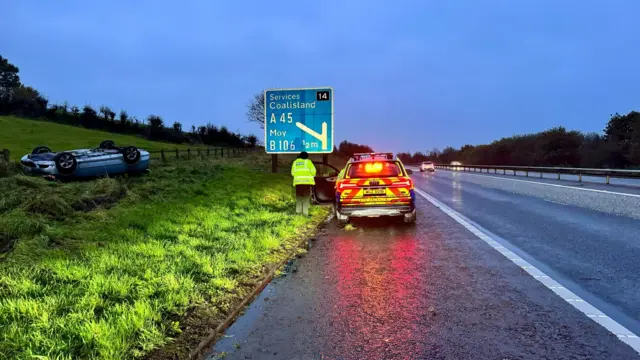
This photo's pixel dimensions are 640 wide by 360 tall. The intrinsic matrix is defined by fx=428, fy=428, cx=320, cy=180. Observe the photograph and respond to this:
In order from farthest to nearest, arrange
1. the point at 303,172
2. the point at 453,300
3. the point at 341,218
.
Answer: the point at 303,172 < the point at 341,218 < the point at 453,300

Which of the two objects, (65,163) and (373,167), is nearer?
(373,167)

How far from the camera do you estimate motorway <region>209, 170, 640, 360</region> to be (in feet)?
12.0

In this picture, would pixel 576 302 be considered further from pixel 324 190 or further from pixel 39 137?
pixel 39 137

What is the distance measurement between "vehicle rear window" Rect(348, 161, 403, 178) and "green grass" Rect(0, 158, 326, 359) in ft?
5.93

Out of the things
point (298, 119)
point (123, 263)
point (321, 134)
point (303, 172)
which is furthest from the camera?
point (321, 134)

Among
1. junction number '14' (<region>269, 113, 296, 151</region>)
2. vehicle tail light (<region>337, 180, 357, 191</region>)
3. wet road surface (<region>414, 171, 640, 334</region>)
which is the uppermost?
junction number '14' (<region>269, 113, 296, 151</region>)

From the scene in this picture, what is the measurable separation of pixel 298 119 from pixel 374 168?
654 cm

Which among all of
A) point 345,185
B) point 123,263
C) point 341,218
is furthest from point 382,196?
point 123,263

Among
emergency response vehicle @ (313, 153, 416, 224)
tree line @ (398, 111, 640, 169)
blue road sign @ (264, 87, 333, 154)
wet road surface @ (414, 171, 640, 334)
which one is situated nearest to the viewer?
wet road surface @ (414, 171, 640, 334)

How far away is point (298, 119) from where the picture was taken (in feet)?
55.1

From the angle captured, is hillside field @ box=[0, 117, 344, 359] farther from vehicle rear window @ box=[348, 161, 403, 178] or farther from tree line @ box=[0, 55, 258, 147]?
tree line @ box=[0, 55, 258, 147]

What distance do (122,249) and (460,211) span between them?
989 centimetres

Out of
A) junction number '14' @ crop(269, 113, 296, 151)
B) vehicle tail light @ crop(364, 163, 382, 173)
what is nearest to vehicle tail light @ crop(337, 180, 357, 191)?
vehicle tail light @ crop(364, 163, 382, 173)

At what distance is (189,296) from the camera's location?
4777mm
